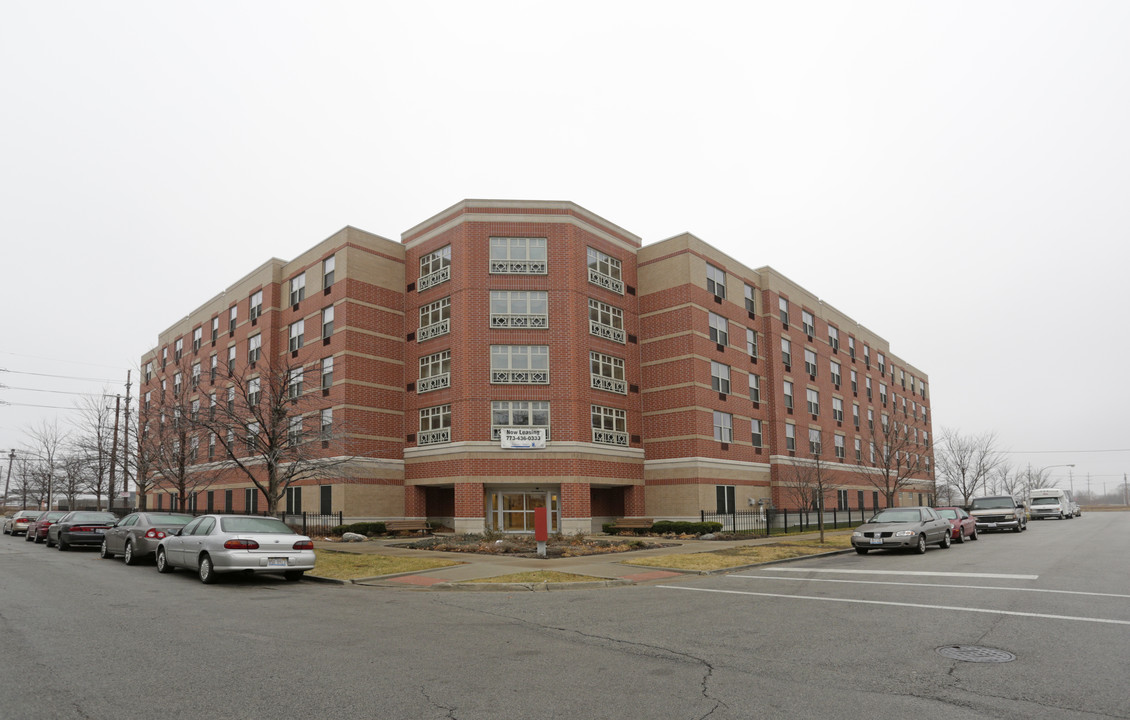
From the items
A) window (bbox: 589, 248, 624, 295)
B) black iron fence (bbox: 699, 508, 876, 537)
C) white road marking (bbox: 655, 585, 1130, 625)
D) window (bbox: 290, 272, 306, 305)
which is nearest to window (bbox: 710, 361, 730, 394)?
window (bbox: 589, 248, 624, 295)

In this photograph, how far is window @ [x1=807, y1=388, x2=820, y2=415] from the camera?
47.4 meters

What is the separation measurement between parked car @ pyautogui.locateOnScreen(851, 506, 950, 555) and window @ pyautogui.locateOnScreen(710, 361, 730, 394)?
14.8 m

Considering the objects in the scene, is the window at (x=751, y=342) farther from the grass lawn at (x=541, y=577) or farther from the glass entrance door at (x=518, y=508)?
the grass lawn at (x=541, y=577)

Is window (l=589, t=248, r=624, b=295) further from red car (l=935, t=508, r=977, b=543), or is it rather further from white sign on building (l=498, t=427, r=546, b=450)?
red car (l=935, t=508, r=977, b=543)

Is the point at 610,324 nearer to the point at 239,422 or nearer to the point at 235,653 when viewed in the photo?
the point at 239,422

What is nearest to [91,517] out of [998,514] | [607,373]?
[607,373]

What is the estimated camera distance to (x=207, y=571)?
48.7 ft

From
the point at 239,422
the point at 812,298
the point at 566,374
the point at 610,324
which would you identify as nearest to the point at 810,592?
the point at 239,422

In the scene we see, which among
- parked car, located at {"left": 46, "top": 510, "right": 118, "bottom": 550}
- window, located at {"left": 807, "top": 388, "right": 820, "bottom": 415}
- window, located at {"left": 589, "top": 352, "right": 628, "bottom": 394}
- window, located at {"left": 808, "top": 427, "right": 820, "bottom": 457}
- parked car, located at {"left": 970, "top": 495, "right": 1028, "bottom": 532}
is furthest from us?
window, located at {"left": 807, "top": 388, "right": 820, "bottom": 415}

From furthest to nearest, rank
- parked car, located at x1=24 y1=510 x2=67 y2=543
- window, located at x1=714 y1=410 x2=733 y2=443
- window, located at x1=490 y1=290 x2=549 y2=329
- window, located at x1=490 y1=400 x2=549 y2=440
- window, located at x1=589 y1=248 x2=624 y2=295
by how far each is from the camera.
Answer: window, located at x1=714 y1=410 x2=733 y2=443 → window, located at x1=589 y1=248 x2=624 y2=295 → window, located at x1=490 y1=290 x2=549 y2=329 → window, located at x1=490 y1=400 x2=549 y2=440 → parked car, located at x1=24 y1=510 x2=67 y2=543

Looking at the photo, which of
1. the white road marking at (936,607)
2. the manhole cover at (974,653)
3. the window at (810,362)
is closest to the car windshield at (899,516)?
the white road marking at (936,607)

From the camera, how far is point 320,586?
1495cm

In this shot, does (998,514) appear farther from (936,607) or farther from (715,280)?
(936,607)

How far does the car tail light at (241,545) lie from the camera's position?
48.1 ft
